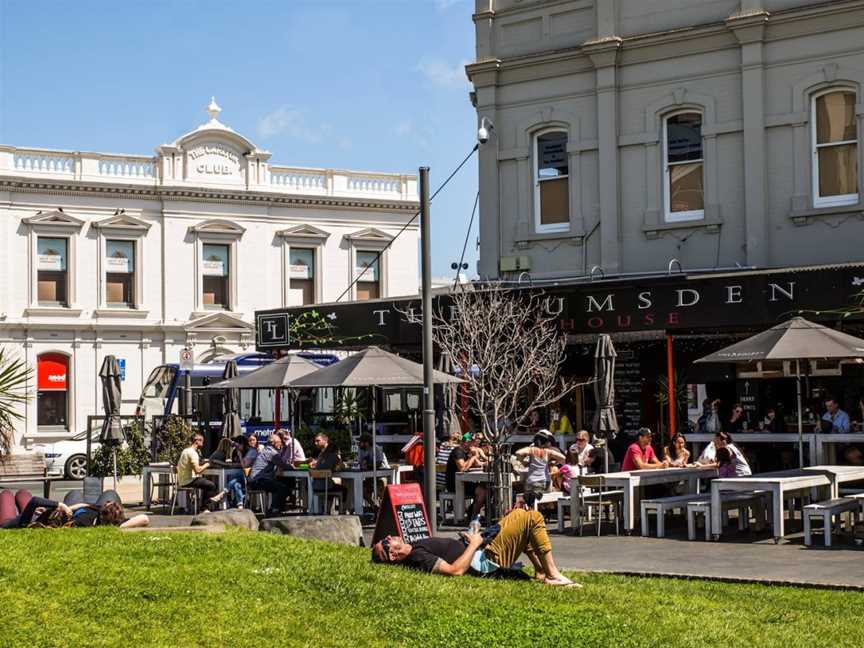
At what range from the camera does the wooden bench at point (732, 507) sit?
1662 cm

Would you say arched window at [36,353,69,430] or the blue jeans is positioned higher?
arched window at [36,353,69,430]

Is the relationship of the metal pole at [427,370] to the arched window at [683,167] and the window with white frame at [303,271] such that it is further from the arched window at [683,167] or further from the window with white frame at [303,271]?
the window with white frame at [303,271]

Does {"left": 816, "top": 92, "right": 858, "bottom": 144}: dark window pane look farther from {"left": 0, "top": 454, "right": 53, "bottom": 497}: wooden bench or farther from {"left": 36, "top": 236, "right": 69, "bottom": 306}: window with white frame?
{"left": 36, "top": 236, "right": 69, "bottom": 306}: window with white frame

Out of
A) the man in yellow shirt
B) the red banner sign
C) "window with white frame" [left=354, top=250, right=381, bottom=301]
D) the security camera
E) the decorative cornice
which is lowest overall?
the man in yellow shirt

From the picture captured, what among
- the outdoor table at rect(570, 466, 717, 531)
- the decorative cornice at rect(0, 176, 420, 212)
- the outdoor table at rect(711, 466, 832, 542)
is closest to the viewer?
the outdoor table at rect(711, 466, 832, 542)

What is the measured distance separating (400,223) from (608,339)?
27.6 meters

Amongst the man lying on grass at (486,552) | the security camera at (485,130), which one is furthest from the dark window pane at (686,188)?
the man lying on grass at (486,552)

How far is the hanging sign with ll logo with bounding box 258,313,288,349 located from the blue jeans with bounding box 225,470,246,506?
6446 mm

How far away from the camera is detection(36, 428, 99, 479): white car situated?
3741 cm

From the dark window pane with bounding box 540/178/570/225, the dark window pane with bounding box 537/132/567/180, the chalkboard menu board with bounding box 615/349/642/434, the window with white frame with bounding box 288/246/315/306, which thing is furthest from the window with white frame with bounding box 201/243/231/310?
the chalkboard menu board with bounding box 615/349/642/434

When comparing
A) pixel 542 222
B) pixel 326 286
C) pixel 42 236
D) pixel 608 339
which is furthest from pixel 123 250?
pixel 608 339

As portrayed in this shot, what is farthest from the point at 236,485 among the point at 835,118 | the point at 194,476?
the point at 835,118

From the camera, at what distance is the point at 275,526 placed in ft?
50.0

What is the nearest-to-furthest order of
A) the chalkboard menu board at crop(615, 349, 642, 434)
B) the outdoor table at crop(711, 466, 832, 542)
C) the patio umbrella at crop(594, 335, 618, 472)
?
the outdoor table at crop(711, 466, 832, 542) < the patio umbrella at crop(594, 335, 618, 472) < the chalkboard menu board at crop(615, 349, 642, 434)
